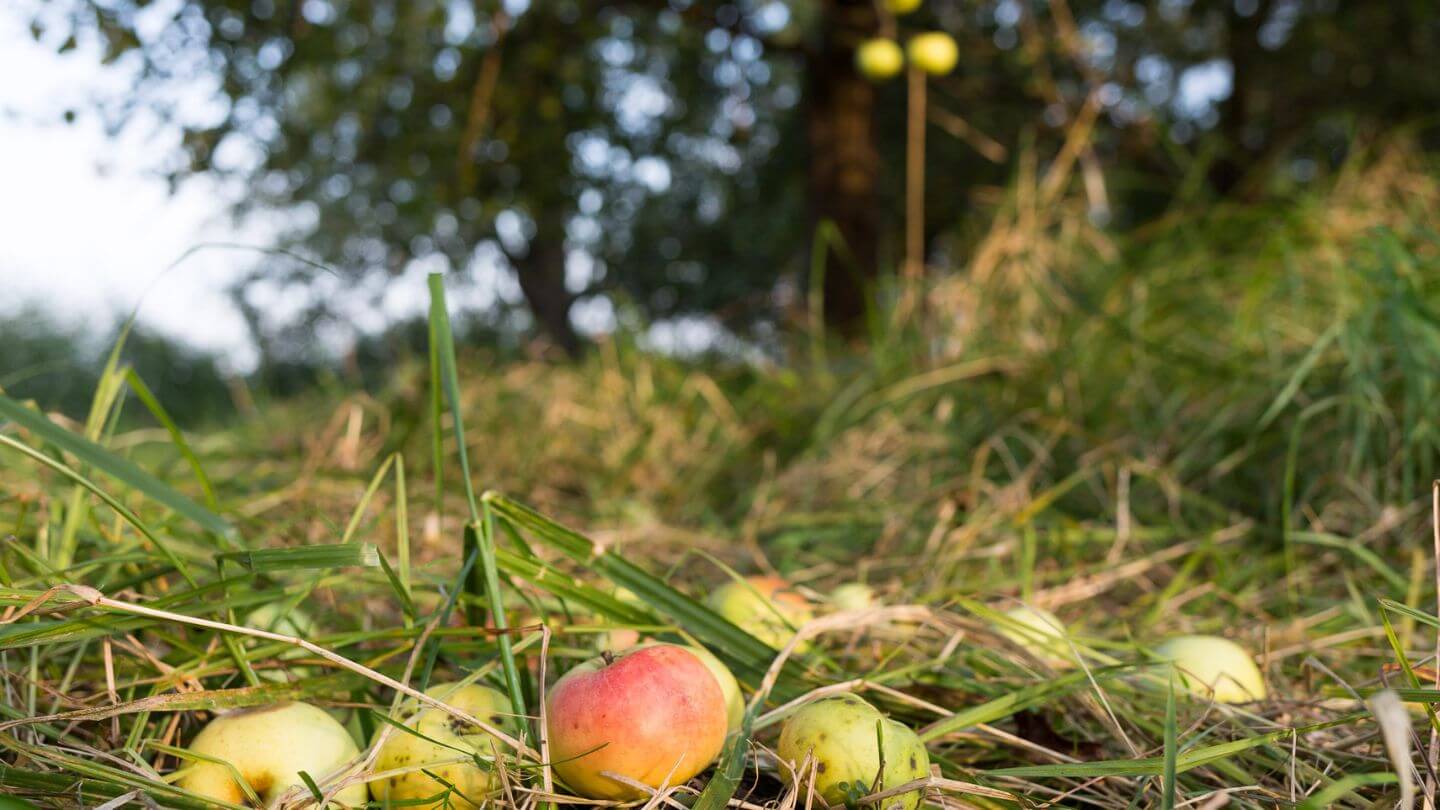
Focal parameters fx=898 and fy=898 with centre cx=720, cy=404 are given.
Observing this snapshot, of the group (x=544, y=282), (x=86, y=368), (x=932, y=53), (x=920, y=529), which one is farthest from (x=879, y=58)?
(x=544, y=282)

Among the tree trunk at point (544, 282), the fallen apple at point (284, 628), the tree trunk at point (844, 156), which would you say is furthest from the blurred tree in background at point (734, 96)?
the tree trunk at point (544, 282)

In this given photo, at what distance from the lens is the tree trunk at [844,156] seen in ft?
14.0

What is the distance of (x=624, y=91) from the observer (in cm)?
922

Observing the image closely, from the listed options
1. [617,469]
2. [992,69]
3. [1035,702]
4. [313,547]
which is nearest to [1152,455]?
[1035,702]

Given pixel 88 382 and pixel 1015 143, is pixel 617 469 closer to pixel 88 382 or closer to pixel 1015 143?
pixel 88 382

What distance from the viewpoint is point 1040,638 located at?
1.12 m

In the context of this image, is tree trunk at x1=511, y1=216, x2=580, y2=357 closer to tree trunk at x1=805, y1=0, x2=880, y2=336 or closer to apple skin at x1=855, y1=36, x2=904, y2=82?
tree trunk at x1=805, y1=0, x2=880, y2=336

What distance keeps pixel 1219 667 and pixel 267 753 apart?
979mm

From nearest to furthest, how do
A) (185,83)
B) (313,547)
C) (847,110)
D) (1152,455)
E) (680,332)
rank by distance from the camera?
1. (313,547)
2. (1152,455)
3. (185,83)
4. (680,332)
5. (847,110)

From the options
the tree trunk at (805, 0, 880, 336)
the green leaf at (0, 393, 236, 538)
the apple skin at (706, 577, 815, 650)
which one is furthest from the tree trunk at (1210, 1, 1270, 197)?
the green leaf at (0, 393, 236, 538)

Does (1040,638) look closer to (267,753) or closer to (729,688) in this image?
(729,688)

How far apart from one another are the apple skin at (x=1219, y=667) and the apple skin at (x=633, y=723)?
22.2 inches

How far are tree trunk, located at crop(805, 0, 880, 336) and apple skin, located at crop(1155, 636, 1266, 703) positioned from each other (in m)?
3.23

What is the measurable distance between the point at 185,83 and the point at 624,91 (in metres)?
6.94
